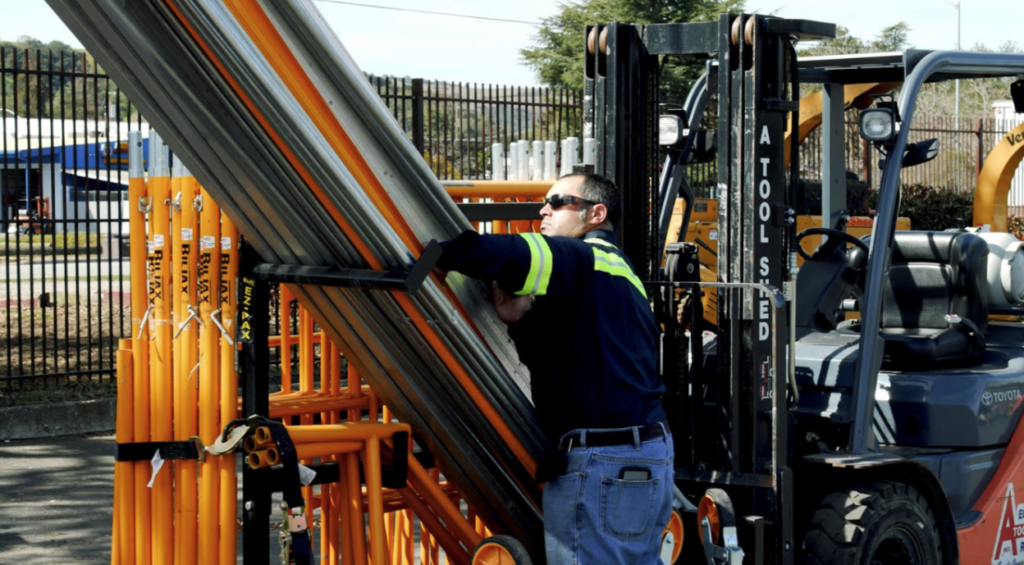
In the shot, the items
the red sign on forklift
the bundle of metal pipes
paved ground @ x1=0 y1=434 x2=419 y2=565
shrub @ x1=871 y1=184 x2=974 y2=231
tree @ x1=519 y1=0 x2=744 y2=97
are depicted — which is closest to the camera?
the bundle of metal pipes

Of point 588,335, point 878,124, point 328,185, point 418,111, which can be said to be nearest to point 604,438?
point 588,335

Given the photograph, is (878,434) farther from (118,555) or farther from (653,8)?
(653,8)

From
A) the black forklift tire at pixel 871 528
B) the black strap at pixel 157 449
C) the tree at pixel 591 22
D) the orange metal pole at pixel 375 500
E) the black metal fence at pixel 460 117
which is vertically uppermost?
the tree at pixel 591 22

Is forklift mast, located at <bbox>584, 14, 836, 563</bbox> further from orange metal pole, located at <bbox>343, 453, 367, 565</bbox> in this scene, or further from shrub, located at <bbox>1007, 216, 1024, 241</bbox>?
shrub, located at <bbox>1007, 216, 1024, 241</bbox>

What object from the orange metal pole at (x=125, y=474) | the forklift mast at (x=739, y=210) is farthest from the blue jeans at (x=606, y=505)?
the orange metal pole at (x=125, y=474)

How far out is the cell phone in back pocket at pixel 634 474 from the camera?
388 centimetres

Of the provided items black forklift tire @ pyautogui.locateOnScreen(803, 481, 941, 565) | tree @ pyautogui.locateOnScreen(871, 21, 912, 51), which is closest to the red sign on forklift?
black forklift tire @ pyautogui.locateOnScreen(803, 481, 941, 565)

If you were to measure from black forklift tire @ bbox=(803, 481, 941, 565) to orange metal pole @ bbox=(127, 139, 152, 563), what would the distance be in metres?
2.59

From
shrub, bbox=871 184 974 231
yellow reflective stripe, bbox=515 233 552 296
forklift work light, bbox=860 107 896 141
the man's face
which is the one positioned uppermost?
shrub, bbox=871 184 974 231

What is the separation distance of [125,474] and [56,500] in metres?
4.69

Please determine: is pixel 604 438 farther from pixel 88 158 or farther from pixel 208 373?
pixel 88 158

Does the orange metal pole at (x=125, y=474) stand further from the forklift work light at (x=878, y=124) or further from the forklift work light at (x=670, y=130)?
the forklift work light at (x=878, y=124)

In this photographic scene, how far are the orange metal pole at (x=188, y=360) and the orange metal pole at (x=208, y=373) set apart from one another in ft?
0.09

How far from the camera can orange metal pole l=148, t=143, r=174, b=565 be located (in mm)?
4094
